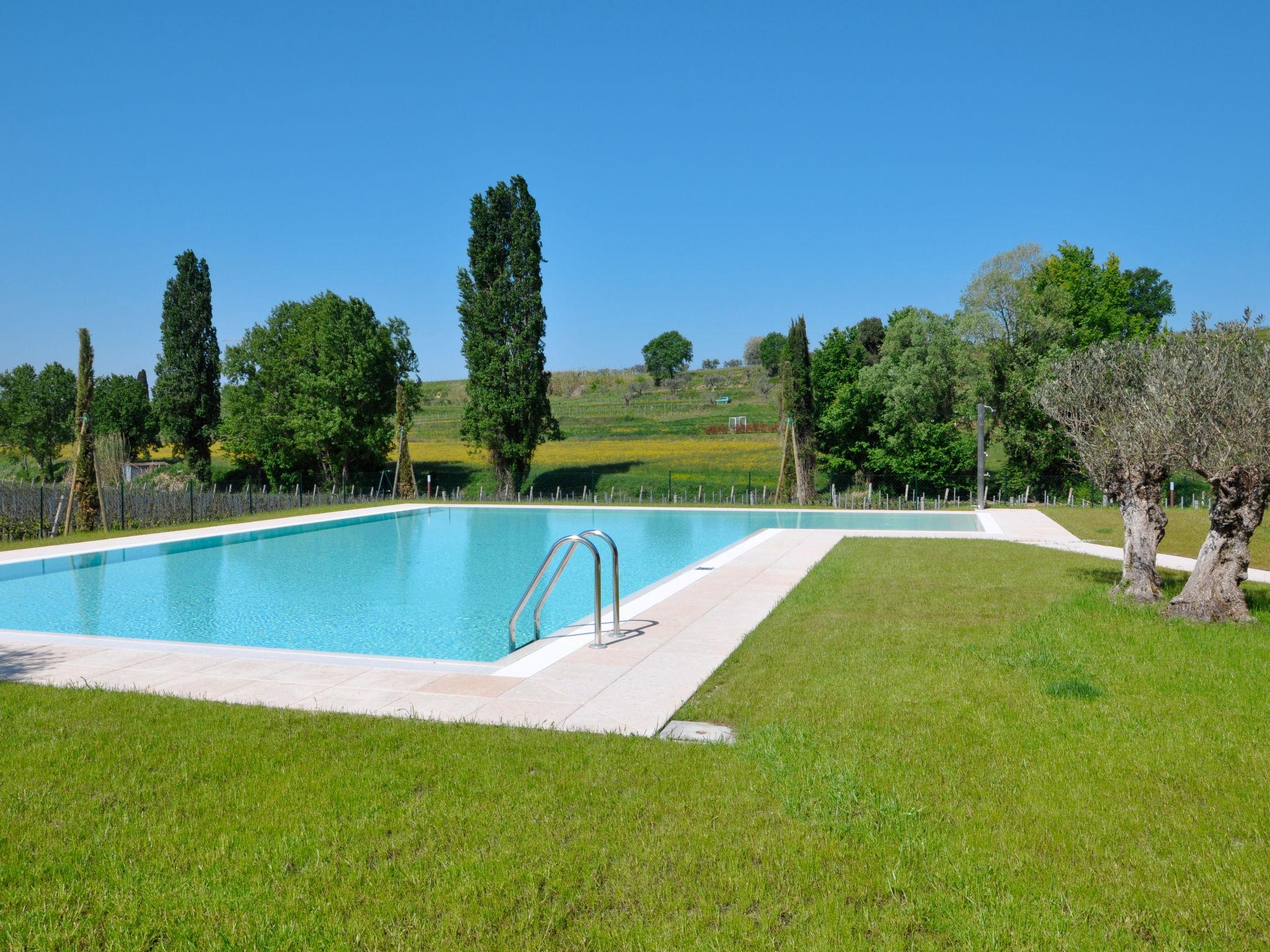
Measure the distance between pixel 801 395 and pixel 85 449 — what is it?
20122 millimetres

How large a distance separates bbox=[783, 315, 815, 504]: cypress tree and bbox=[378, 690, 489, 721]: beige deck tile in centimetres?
2224

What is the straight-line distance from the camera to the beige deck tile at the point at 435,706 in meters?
4.78

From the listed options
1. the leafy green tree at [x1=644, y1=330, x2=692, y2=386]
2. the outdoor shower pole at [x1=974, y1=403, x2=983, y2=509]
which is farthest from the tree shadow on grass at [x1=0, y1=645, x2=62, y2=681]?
the leafy green tree at [x1=644, y1=330, x2=692, y2=386]

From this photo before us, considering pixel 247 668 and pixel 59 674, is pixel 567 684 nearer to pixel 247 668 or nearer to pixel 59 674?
pixel 247 668

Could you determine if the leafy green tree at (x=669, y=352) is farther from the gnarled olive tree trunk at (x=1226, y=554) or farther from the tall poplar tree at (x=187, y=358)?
the gnarled olive tree trunk at (x=1226, y=554)

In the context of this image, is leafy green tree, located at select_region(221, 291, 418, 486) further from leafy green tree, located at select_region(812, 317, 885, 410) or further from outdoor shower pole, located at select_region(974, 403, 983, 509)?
outdoor shower pole, located at select_region(974, 403, 983, 509)

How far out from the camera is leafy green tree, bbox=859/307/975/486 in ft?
93.9

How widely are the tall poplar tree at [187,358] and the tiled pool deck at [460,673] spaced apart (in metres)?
28.3

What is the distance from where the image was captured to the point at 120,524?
17734mm

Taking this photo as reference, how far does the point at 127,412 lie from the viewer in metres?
41.9

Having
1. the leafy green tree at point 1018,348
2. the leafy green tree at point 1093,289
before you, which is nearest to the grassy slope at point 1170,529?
the leafy green tree at point 1018,348

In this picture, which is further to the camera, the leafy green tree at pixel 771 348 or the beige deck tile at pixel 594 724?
the leafy green tree at pixel 771 348

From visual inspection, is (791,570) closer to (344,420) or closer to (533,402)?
(533,402)

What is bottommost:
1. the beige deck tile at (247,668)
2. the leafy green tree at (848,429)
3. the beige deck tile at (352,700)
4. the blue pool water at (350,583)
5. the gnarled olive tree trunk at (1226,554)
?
the blue pool water at (350,583)
